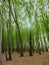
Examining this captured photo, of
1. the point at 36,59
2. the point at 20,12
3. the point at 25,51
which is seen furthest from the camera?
the point at 20,12

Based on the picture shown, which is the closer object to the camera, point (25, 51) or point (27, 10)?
point (25, 51)

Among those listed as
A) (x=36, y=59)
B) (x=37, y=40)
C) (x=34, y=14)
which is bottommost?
(x=36, y=59)

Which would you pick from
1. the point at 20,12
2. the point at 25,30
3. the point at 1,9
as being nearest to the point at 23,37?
the point at 25,30

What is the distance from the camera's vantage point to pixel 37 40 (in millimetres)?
3953

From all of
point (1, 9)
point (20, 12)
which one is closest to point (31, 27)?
point (20, 12)

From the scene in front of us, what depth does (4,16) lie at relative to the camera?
360 cm

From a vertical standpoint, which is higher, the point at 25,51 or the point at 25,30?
the point at 25,30

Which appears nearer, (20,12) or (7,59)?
(7,59)

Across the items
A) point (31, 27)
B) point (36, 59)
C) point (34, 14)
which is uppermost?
point (34, 14)

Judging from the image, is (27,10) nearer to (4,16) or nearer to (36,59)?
(4,16)

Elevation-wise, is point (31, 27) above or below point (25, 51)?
above

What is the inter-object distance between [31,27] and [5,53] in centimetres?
69

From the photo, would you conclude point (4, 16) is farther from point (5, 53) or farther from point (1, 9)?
point (5, 53)

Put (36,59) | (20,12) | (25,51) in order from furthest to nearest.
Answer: (20,12) → (25,51) → (36,59)
